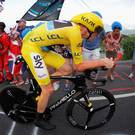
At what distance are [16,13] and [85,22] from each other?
7086mm

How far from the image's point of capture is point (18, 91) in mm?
6316

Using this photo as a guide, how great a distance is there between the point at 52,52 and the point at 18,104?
944 millimetres

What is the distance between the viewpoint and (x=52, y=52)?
623cm

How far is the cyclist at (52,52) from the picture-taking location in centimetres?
567

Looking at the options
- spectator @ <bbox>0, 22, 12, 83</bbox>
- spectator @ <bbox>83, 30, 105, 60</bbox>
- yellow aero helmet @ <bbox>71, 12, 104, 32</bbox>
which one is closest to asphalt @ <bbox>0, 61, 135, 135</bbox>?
spectator @ <bbox>83, 30, 105, 60</bbox>

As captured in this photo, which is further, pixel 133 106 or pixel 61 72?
pixel 133 106

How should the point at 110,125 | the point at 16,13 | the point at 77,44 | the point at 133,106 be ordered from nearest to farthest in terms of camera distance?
the point at 77,44 → the point at 110,125 → the point at 133,106 → the point at 16,13

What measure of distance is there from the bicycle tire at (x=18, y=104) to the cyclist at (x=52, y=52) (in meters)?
0.21

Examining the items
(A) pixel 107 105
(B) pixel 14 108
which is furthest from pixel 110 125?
(B) pixel 14 108

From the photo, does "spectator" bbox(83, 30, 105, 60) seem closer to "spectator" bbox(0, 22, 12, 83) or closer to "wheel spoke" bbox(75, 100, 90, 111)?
"spectator" bbox(0, 22, 12, 83)

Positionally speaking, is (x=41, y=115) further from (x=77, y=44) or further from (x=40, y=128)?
(x=77, y=44)

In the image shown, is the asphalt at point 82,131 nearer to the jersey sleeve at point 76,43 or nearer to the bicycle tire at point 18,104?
the bicycle tire at point 18,104

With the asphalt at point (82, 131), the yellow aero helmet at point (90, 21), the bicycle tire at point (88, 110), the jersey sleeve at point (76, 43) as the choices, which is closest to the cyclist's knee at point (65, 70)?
the bicycle tire at point (88, 110)

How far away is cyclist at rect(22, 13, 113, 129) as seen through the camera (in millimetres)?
5672
